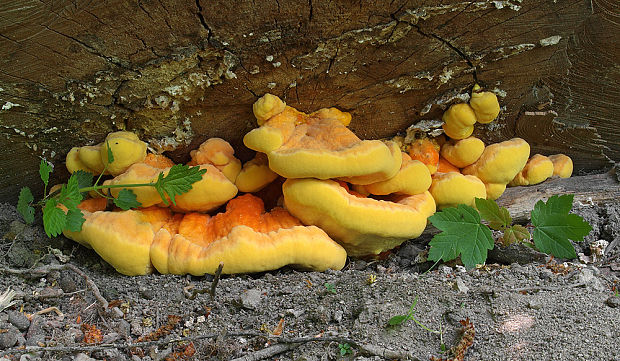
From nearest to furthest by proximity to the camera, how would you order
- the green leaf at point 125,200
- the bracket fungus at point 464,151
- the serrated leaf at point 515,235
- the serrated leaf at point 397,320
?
the serrated leaf at point 397,320, the green leaf at point 125,200, the serrated leaf at point 515,235, the bracket fungus at point 464,151

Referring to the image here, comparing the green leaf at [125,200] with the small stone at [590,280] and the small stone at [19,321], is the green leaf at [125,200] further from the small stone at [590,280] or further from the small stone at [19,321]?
the small stone at [590,280]

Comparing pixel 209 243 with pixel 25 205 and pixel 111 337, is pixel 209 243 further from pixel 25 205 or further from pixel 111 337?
pixel 25 205

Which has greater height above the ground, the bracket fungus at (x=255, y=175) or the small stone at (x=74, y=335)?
the bracket fungus at (x=255, y=175)

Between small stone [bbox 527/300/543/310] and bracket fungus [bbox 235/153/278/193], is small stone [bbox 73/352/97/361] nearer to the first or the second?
bracket fungus [bbox 235/153/278/193]

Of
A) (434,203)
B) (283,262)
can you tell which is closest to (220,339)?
(283,262)

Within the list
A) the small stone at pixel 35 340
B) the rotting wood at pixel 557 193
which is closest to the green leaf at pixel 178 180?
the small stone at pixel 35 340

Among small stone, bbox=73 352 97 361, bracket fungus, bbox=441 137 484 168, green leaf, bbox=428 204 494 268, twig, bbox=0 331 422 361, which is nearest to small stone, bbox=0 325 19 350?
twig, bbox=0 331 422 361

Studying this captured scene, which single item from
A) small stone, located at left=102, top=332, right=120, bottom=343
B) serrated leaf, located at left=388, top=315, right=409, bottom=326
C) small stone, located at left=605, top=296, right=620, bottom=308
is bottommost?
small stone, located at left=102, top=332, right=120, bottom=343
